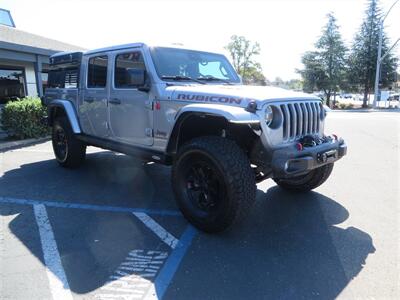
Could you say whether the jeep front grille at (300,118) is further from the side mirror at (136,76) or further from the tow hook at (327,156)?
the side mirror at (136,76)

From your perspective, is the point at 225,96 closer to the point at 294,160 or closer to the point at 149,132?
the point at 294,160

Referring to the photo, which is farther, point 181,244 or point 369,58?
point 369,58

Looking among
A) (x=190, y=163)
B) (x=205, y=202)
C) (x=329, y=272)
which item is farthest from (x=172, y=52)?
(x=329, y=272)

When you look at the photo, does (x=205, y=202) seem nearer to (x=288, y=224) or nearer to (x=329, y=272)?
(x=288, y=224)

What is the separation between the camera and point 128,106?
4668 millimetres

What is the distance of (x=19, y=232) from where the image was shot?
3.71m

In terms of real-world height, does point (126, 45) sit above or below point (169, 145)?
above

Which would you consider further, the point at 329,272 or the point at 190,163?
the point at 190,163

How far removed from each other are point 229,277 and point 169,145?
1795mm

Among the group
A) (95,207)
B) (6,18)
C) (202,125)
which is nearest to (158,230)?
(95,207)

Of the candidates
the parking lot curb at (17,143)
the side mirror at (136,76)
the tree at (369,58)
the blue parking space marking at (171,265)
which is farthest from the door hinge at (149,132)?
the tree at (369,58)

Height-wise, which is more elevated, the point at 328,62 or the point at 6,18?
the point at 6,18

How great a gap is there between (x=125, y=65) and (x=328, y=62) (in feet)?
121

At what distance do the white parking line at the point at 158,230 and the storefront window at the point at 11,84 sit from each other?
11.0 m
